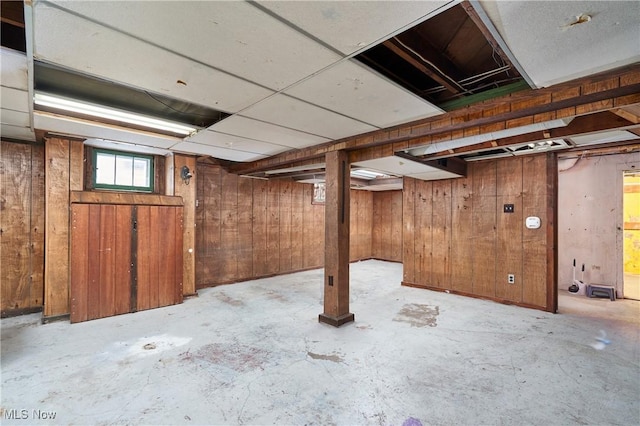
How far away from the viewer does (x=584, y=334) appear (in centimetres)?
325

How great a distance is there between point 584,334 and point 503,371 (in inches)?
64.4

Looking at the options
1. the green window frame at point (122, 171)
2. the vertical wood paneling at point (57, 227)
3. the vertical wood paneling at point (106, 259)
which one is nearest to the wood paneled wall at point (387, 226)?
the green window frame at point (122, 171)

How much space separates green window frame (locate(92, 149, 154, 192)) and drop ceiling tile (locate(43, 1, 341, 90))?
11.4 ft

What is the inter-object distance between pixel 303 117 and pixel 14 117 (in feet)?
9.52

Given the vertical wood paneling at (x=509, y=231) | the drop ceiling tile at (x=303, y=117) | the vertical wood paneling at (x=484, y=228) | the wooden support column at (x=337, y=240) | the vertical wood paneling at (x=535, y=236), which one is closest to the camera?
the drop ceiling tile at (x=303, y=117)

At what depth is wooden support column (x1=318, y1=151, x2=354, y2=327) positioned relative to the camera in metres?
3.54

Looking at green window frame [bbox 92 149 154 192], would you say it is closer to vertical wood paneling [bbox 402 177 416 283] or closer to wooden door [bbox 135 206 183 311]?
wooden door [bbox 135 206 183 311]

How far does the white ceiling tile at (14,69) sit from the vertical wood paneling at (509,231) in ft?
18.2

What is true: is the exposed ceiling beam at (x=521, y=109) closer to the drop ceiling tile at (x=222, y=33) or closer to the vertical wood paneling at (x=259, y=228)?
the drop ceiling tile at (x=222, y=33)

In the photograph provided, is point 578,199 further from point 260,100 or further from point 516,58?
point 260,100

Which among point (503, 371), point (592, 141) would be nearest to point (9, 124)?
point (503, 371)

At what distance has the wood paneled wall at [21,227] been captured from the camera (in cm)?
368

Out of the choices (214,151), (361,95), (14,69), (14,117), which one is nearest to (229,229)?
(214,151)

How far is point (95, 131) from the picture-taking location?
329 cm
